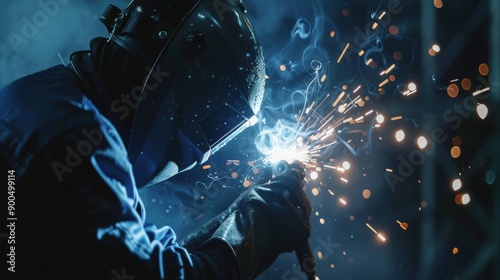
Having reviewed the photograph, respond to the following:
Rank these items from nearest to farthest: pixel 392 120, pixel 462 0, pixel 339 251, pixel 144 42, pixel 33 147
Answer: pixel 33 147
pixel 144 42
pixel 462 0
pixel 392 120
pixel 339 251

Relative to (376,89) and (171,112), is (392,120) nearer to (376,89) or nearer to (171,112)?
(376,89)

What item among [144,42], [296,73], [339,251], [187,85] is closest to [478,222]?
[339,251]

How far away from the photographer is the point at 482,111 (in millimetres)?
2488

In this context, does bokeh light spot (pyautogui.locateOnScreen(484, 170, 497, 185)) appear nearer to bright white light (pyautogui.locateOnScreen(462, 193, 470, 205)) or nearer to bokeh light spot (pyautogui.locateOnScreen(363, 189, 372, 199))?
bright white light (pyautogui.locateOnScreen(462, 193, 470, 205))

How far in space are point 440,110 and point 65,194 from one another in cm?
244

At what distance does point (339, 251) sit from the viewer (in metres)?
3.16

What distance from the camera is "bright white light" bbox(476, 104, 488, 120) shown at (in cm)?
248

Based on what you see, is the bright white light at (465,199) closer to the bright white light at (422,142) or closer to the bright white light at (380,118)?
the bright white light at (422,142)

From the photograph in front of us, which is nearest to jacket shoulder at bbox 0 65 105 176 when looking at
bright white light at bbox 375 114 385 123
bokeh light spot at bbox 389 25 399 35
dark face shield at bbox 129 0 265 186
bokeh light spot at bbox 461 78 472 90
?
dark face shield at bbox 129 0 265 186

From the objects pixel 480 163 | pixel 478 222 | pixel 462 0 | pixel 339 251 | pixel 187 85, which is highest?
pixel 462 0

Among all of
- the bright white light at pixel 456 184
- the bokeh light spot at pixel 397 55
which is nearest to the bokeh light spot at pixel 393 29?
the bokeh light spot at pixel 397 55

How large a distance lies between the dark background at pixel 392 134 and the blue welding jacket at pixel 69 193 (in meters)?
2.05

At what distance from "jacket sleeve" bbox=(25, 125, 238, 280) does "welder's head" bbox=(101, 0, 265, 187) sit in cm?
43

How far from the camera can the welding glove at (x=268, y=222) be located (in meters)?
1.74
